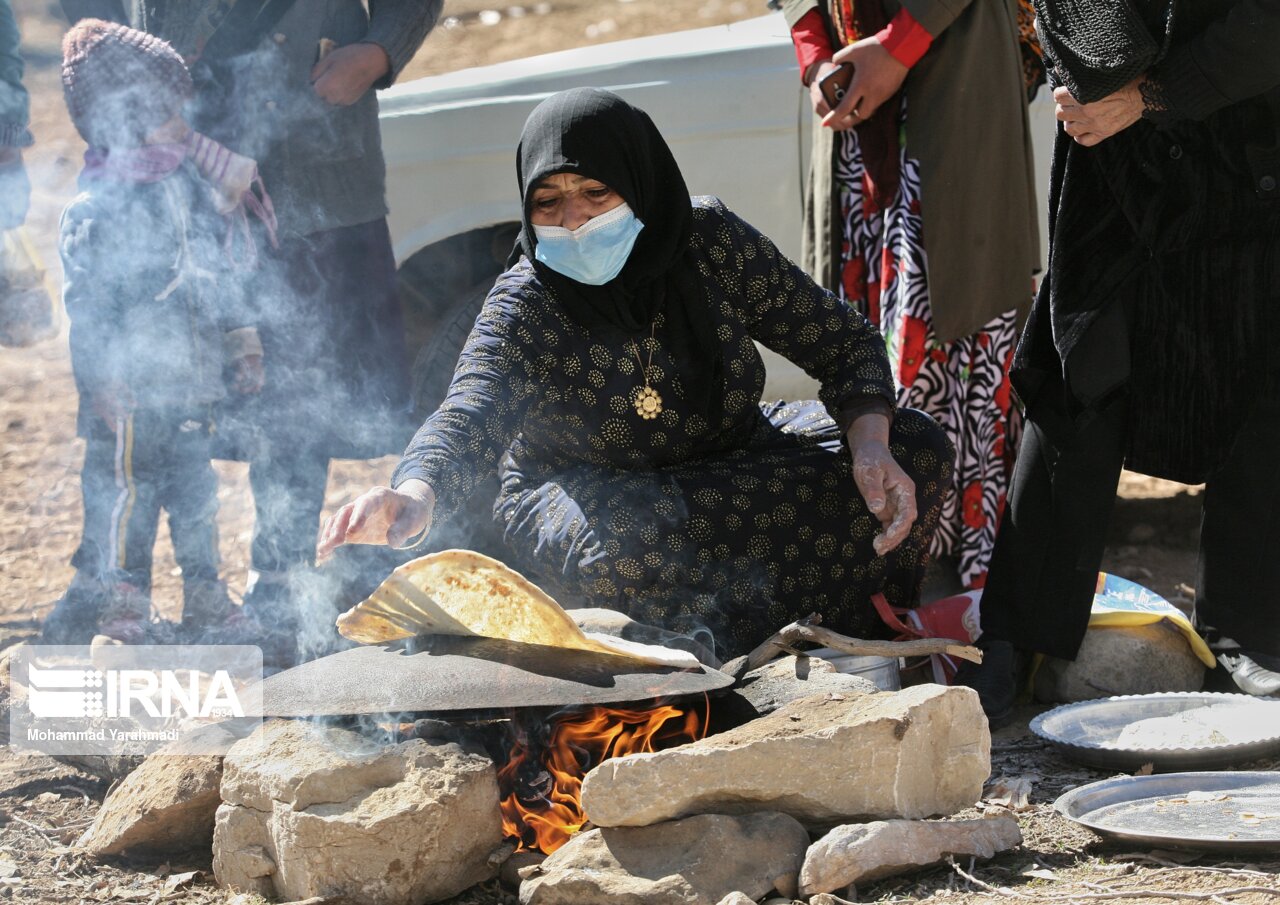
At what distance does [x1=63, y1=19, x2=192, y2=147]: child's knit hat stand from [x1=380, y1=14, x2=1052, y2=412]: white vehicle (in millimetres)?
→ 1238

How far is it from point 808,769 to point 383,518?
37.9 inches

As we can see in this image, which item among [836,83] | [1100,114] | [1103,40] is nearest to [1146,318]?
[1100,114]

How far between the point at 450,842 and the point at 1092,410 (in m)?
1.84

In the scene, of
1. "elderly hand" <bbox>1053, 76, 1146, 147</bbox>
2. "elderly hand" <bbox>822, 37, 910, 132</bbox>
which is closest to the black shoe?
"elderly hand" <bbox>1053, 76, 1146, 147</bbox>

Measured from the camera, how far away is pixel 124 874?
283 centimetres

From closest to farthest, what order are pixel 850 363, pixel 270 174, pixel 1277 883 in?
1. pixel 1277 883
2. pixel 850 363
3. pixel 270 174

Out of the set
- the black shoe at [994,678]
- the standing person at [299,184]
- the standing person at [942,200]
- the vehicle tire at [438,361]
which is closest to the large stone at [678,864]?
the black shoe at [994,678]

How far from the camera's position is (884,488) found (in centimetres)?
322

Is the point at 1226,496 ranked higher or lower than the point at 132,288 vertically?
lower

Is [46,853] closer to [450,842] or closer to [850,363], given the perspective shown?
[450,842]

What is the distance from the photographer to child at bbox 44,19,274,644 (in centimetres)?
402

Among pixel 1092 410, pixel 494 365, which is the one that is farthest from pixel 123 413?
pixel 1092 410

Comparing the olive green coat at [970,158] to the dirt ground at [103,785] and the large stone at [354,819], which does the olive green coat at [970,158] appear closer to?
the dirt ground at [103,785]

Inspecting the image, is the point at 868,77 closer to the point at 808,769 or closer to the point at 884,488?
the point at 884,488
